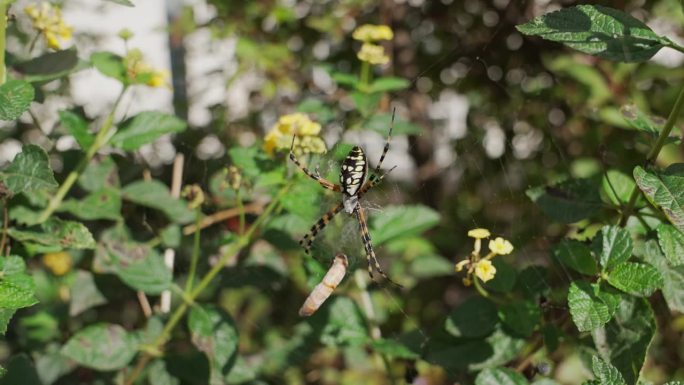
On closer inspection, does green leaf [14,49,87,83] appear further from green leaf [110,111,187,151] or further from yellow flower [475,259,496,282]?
yellow flower [475,259,496,282]

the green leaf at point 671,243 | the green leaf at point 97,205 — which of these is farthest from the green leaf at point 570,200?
the green leaf at point 97,205

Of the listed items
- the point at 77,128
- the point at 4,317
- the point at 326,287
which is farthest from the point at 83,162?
the point at 326,287

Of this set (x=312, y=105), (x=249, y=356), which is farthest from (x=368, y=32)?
(x=249, y=356)

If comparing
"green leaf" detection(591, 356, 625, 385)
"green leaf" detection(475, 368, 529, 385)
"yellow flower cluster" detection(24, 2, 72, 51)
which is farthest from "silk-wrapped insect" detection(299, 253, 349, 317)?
"yellow flower cluster" detection(24, 2, 72, 51)

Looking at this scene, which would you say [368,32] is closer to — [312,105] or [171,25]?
[312,105]

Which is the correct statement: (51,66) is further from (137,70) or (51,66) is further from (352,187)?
(352,187)

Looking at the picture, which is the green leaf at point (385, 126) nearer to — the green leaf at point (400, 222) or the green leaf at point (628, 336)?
the green leaf at point (400, 222)
